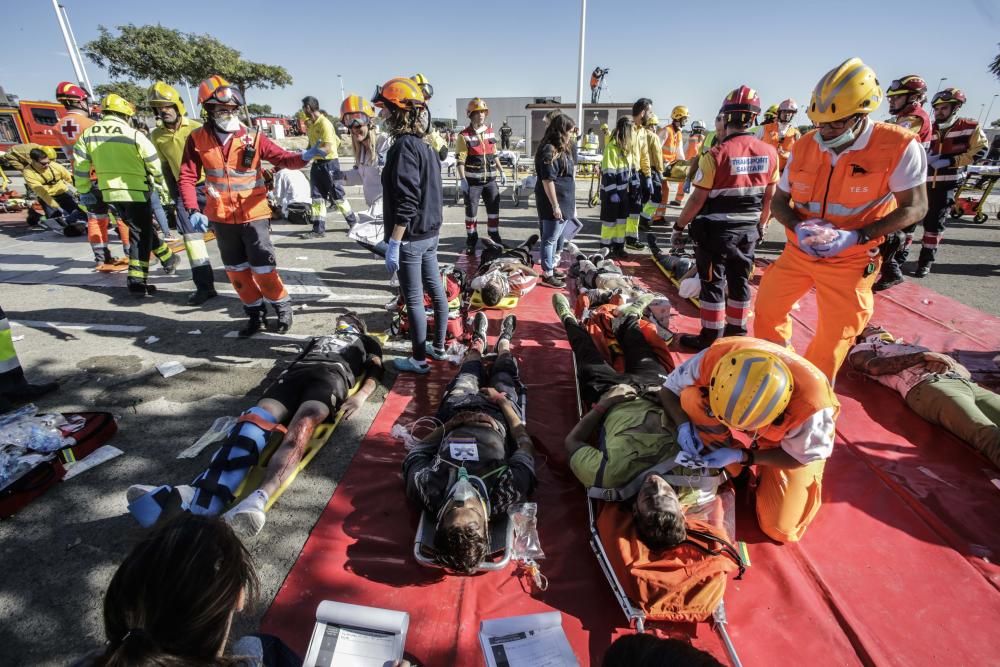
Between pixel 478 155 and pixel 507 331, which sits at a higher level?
pixel 478 155

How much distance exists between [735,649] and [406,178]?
332 cm

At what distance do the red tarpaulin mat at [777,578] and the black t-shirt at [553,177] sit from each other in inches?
140

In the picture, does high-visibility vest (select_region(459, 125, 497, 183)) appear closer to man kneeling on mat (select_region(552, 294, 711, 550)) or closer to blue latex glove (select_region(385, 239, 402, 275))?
blue latex glove (select_region(385, 239, 402, 275))

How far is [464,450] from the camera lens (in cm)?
266

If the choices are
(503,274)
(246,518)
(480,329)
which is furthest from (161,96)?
(246,518)

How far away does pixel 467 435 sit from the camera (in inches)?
110

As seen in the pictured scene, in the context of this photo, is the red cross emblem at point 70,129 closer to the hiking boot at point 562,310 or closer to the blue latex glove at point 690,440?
the hiking boot at point 562,310

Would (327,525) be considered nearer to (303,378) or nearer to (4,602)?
(303,378)

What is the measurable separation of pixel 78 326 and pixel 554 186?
5599mm

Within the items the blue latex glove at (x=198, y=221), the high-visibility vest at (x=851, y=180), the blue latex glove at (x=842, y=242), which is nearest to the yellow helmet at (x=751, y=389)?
the blue latex glove at (x=842, y=242)

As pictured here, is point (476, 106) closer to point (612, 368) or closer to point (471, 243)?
point (471, 243)

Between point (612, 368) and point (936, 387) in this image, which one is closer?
point (936, 387)

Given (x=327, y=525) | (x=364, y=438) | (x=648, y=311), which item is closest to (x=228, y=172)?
(x=364, y=438)

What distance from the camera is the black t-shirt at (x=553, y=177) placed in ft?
18.2
